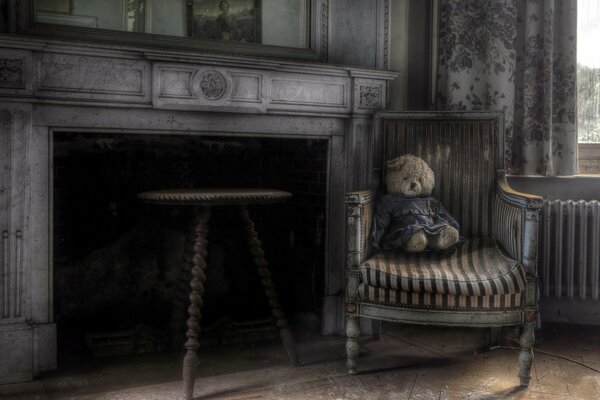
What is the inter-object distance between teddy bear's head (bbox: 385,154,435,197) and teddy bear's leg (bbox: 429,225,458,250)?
8.8 inches

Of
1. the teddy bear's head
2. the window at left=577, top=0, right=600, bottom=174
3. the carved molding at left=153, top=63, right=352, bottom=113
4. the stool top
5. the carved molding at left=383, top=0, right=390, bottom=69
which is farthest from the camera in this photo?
the window at left=577, top=0, right=600, bottom=174

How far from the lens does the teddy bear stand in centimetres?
262

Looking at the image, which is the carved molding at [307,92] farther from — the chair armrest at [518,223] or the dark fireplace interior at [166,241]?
the chair armrest at [518,223]

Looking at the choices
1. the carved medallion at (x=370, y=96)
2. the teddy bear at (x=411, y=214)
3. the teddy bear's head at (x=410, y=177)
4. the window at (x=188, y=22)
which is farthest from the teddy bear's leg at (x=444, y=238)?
the window at (x=188, y=22)

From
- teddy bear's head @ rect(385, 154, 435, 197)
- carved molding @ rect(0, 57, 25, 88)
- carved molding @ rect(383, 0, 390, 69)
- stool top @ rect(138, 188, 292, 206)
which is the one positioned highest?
carved molding @ rect(383, 0, 390, 69)

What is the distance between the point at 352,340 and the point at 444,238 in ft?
1.83

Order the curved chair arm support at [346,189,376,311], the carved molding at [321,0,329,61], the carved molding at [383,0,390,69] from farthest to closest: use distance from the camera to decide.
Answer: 1. the carved molding at [383,0,390,69]
2. the carved molding at [321,0,329,61]
3. the curved chair arm support at [346,189,376,311]

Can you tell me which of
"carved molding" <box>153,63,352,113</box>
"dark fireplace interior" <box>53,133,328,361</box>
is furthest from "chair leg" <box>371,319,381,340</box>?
"carved molding" <box>153,63,352,113</box>

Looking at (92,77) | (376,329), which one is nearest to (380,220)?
(376,329)

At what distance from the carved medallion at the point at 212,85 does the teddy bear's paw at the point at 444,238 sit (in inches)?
41.4

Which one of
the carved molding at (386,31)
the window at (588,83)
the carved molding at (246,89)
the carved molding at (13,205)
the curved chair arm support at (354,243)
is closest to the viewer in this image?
the carved molding at (13,205)

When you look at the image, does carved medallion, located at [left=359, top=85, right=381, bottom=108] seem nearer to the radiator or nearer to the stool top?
the stool top

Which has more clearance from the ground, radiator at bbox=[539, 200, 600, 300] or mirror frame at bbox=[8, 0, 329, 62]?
mirror frame at bbox=[8, 0, 329, 62]

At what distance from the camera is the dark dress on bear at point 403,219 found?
8.62 ft
